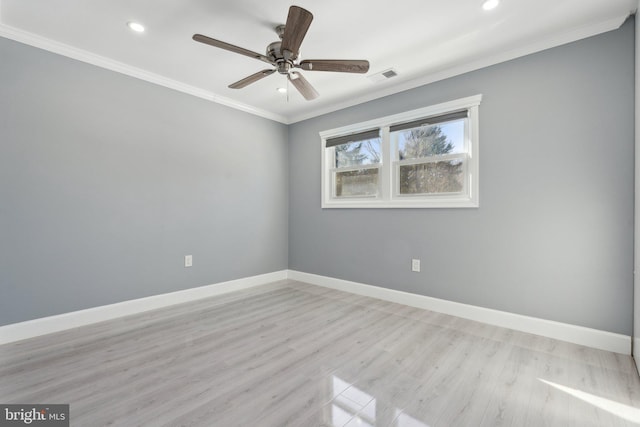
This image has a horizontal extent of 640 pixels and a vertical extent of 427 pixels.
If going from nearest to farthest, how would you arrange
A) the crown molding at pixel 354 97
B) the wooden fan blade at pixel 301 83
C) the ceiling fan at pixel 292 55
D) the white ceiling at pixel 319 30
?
the ceiling fan at pixel 292 55, the white ceiling at pixel 319 30, the crown molding at pixel 354 97, the wooden fan blade at pixel 301 83

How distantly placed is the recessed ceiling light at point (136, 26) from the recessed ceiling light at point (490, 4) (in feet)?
8.74

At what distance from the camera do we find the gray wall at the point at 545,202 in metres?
2.20

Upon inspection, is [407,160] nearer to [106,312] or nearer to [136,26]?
[136,26]

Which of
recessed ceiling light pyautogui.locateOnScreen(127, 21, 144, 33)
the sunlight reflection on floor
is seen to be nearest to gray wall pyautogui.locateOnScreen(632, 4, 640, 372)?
the sunlight reflection on floor

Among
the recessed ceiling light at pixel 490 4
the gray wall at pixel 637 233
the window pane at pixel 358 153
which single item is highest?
the recessed ceiling light at pixel 490 4

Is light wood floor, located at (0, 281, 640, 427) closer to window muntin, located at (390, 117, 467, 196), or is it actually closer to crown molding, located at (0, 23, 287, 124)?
window muntin, located at (390, 117, 467, 196)

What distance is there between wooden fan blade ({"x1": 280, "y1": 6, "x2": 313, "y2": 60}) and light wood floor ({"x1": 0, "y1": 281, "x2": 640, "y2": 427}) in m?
2.25

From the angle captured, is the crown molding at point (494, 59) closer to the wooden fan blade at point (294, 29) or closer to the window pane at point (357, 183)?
the window pane at point (357, 183)

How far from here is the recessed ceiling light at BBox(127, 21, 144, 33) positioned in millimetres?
2283

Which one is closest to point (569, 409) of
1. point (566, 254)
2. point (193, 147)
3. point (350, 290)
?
point (566, 254)

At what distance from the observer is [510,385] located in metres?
1.78

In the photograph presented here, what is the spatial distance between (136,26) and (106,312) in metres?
2.64

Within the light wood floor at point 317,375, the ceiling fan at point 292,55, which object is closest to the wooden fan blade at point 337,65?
the ceiling fan at point 292,55

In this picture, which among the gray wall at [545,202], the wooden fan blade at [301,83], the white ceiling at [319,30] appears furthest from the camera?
the wooden fan blade at [301,83]
